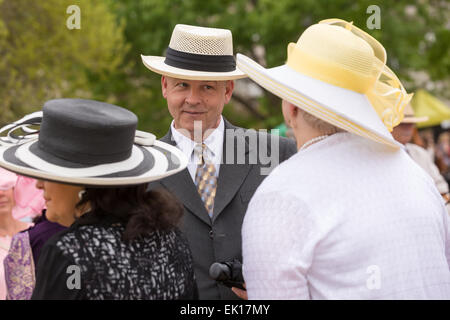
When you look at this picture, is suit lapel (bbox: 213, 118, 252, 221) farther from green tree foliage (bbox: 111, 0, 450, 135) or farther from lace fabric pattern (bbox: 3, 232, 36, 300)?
green tree foliage (bbox: 111, 0, 450, 135)

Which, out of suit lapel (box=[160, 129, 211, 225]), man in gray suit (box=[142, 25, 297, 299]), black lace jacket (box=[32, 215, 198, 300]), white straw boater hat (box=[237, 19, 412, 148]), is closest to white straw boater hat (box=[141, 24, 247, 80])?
man in gray suit (box=[142, 25, 297, 299])

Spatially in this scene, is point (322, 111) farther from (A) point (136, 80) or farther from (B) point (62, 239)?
(A) point (136, 80)

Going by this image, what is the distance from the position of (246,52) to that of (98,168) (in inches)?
599

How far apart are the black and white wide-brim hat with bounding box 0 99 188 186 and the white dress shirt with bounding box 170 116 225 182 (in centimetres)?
115

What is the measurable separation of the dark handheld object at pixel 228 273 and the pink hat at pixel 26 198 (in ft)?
6.08

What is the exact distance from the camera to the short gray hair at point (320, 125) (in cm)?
258

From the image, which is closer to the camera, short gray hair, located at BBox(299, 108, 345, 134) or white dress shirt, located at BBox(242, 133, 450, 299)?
white dress shirt, located at BBox(242, 133, 450, 299)

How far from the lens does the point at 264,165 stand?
3879mm

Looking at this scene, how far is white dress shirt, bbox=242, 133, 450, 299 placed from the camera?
2.35 metres

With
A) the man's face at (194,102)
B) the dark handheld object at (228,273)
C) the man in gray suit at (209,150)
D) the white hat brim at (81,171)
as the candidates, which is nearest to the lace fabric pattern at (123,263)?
the white hat brim at (81,171)

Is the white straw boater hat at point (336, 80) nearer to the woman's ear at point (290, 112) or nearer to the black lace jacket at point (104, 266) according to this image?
the woman's ear at point (290, 112)

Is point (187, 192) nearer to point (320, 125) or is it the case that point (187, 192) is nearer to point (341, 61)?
point (320, 125)

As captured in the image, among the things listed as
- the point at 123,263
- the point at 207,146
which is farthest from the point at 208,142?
the point at 123,263

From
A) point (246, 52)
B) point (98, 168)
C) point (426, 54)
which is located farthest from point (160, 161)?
point (426, 54)
